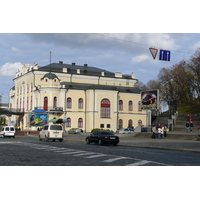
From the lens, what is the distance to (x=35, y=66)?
8288 centimetres

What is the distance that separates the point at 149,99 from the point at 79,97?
30.2 meters

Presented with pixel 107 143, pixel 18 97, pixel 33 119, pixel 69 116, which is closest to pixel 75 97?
pixel 69 116

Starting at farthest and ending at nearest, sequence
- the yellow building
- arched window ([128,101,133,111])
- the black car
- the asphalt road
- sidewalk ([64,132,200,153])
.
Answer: arched window ([128,101,133,111]) < the yellow building < the black car < sidewalk ([64,132,200,153]) < the asphalt road

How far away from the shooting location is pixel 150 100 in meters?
50.4

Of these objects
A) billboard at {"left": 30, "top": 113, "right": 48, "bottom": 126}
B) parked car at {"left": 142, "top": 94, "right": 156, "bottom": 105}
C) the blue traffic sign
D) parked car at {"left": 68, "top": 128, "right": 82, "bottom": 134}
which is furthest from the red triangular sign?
billboard at {"left": 30, "top": 113, "right": 48, "bottom": 126}

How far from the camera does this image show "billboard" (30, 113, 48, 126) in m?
71.9

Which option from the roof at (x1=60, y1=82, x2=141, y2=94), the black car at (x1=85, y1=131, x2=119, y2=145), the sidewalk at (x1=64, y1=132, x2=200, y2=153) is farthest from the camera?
Answer: the roof at (x1=60, y1=82, x2=141, y2=94)

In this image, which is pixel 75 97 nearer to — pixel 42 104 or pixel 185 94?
pixel 42 104

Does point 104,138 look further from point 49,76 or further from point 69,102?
point 69,102

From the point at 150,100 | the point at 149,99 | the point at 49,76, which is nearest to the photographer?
the point at 150,100

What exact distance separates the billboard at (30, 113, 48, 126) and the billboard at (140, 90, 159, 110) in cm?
2867

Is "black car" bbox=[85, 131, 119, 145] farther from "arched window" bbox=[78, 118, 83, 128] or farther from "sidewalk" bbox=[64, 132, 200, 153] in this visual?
"arched window" bbox=[78, 118, 83, 128]

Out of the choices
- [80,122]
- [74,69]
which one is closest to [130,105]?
[80,122]

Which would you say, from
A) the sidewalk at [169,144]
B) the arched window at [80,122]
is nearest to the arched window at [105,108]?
the arched window at [80,122]
